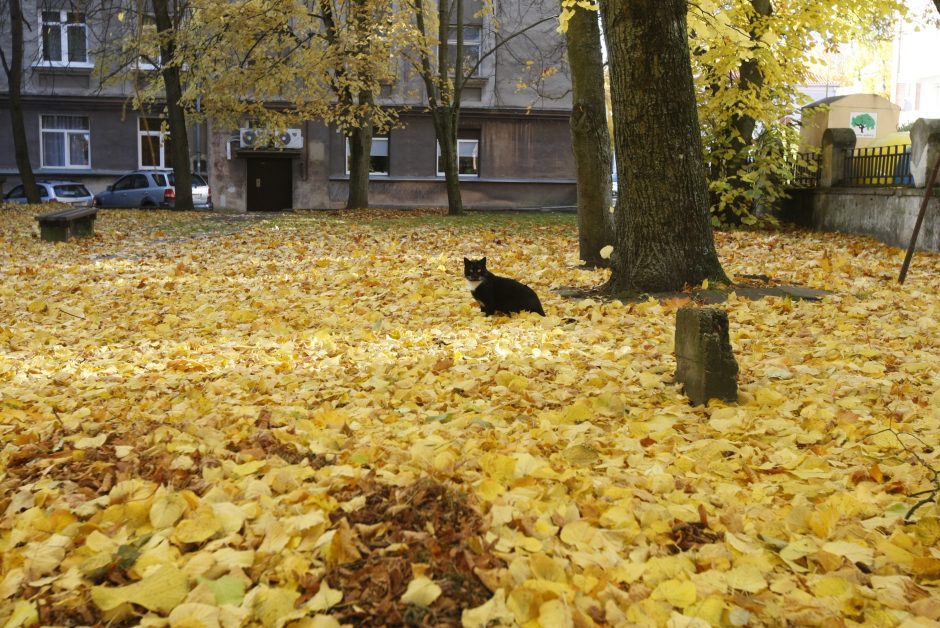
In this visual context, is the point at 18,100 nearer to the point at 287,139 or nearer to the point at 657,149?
the point at 287,139

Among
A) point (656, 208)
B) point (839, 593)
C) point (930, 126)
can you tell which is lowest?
point (839, 593)

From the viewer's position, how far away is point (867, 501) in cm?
367

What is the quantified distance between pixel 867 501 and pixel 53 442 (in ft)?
12.5

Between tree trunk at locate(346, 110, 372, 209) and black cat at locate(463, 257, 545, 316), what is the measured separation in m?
17.3

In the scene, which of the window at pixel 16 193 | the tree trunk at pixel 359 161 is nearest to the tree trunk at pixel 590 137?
the tree trunk at pixel 359 161

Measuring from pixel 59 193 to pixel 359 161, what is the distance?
43.7 feet

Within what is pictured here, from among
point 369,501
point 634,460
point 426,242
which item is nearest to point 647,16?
point 634,460

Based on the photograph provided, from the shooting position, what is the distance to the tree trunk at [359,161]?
2544 centimetres

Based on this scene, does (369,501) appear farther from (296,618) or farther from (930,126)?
(930,126)

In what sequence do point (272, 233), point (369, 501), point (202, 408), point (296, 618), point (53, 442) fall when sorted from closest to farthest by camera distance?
point (296, 618)
point (369, 501)
point (53, 442)
point (202, 408)
point (272, 233)

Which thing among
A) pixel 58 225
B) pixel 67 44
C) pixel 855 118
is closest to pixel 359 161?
pixel 58 225

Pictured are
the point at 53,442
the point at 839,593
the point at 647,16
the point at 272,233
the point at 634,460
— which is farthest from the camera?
the point at 272,233

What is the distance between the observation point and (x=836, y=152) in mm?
17828

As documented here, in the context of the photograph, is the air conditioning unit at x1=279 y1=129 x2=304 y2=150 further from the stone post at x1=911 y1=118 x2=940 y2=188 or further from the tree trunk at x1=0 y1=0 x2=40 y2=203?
the stone post at x1=911 y1=118 x2=940 y2=188
